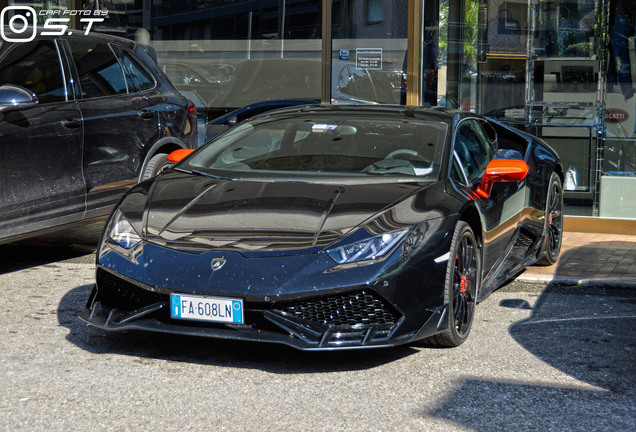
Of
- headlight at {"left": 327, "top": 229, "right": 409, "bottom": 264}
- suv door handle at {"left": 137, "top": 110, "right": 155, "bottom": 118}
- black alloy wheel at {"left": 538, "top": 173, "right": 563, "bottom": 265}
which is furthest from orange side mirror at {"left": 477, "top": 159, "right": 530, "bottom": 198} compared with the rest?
suv door handle at {"left": 137, "top": 110, "right": 155, "bottom": 118}

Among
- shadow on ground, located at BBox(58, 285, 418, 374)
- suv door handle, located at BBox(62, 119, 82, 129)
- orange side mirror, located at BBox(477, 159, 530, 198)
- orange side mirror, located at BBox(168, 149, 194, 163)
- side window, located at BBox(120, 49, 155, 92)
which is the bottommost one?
shadow on ground, located at BBox(58, 285, 418, 374)

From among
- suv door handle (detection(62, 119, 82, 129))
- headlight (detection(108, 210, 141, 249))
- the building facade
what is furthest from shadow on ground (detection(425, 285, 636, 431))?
the building facade

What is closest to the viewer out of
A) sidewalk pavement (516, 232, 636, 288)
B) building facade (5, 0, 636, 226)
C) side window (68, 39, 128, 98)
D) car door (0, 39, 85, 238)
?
car door (0, 39, 85, 238)

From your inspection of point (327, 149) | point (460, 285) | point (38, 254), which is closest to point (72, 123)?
point (38, 254)

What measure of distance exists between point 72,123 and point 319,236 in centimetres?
306

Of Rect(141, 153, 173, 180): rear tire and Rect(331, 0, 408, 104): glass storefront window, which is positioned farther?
Rect(331, 0, 408, 104): glass storefront window

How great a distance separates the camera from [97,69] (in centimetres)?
726

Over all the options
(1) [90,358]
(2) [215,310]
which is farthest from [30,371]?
(2) [215,310]

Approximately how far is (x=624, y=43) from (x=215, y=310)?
665 cm

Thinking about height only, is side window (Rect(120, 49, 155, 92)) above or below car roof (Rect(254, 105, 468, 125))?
above

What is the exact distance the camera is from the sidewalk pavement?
6702 millimetres

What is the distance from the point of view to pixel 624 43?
30.5 feet

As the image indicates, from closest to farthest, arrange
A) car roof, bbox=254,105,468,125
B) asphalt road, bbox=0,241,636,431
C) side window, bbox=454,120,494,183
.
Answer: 1. asphalt road, bbox=0,241,636,431
2. side window, bbox=454,120,494,183
3. car roof, bbox=254,105,468,125

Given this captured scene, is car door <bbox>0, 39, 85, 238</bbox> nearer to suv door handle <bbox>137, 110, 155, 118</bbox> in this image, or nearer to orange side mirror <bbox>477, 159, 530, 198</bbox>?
suv door handle <bbox>137, 110, 155, 118</bbox>
